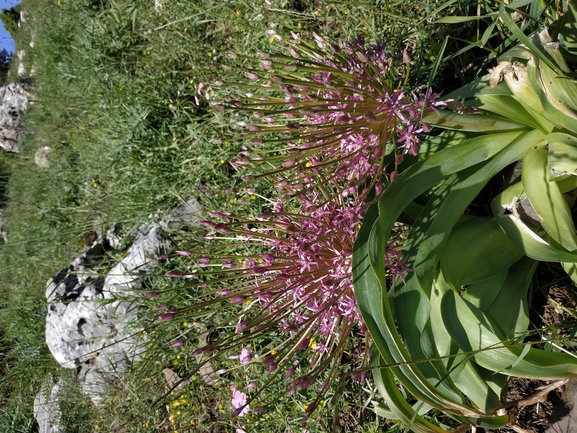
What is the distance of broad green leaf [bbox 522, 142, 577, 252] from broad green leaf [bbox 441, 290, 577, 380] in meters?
0.32

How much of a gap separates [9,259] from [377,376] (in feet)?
16.8

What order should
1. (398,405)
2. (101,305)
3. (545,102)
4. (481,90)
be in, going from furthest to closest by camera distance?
1. (101,305)
2. (481,90)
3. (398,405)
4. (545,102)

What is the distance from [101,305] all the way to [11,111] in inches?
281

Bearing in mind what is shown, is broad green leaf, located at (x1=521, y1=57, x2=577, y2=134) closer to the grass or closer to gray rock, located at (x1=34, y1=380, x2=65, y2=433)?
the grass

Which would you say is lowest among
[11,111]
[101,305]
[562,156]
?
[562,156]

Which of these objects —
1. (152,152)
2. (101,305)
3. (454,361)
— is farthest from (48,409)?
(454,361)

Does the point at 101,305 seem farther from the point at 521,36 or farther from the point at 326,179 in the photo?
the point at 521,36

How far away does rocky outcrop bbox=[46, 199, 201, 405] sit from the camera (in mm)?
3127

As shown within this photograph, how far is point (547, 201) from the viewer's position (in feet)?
4.45

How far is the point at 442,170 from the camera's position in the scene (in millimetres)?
1500

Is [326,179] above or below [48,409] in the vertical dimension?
above

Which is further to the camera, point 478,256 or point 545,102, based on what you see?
point 478,256

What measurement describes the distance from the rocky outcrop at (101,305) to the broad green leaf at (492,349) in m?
2.01

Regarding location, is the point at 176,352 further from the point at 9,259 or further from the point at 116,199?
the point at 9,259
